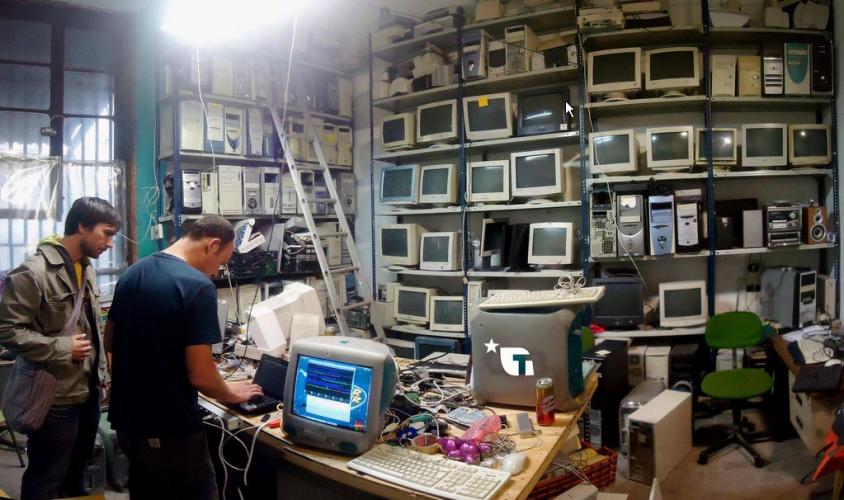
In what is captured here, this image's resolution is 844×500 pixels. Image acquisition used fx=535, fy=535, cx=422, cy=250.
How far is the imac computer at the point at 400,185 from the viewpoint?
436 cm

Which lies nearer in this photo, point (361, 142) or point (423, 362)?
point (423, 362)

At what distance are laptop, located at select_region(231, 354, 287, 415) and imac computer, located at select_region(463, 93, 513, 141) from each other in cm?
263

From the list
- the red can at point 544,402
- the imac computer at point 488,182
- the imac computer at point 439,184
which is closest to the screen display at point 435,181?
the imac computer at point 439,184

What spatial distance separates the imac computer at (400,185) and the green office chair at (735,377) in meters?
2.34

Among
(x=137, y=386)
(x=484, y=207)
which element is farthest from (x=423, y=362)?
(x=484, y=207)

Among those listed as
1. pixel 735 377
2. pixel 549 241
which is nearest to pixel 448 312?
pixel 549 241

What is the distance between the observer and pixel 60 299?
2025 millimetres

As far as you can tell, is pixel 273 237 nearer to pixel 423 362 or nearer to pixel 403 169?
pixel 403 169

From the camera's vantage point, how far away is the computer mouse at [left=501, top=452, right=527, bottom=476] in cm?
142

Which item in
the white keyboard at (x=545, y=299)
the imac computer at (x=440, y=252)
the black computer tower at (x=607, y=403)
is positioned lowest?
the black computer tower at (x=607, y=403)

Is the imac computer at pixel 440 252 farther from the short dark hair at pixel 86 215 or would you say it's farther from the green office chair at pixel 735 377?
the short dark hair at pixel 86 215

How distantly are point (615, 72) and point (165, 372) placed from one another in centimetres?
338

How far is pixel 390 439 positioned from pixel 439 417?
0.80ft

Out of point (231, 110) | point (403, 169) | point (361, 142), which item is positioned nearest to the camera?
point (231, 110)
